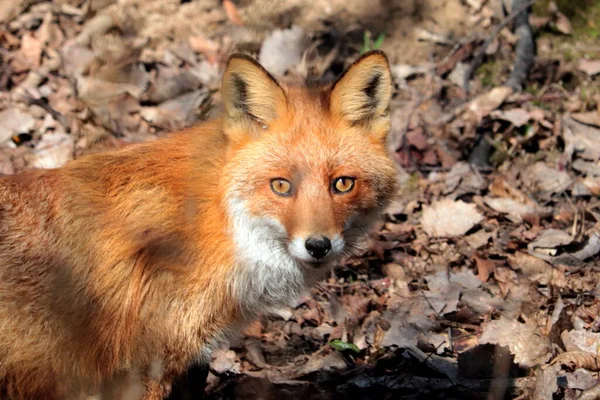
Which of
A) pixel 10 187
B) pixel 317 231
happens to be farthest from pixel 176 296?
pixel 10 187

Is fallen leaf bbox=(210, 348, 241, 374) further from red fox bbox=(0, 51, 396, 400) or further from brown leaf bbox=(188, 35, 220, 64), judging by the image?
brown leaf bbox=(188, 35, 220, 64)

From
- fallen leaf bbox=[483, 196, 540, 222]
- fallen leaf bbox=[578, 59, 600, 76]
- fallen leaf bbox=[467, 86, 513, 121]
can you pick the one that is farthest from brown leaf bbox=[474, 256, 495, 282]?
fallen leaf bbox=[578, 59, 600, 76]

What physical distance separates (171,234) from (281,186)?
69cm

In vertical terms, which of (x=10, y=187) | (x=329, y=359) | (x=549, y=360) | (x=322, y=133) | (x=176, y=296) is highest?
(x=322, y=133)

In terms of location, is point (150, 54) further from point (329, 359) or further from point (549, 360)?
point (549, 360)

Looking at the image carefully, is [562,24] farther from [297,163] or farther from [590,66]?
[297,163]

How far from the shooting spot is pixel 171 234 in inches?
155

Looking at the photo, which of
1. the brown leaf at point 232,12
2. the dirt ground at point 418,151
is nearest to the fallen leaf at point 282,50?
the dirt ground at point 418,151

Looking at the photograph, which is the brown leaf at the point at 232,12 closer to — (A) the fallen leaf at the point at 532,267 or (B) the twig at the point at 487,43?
(B) the twig at the point at 487,43

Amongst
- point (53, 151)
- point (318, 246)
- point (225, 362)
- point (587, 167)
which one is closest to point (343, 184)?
point (318, 246)

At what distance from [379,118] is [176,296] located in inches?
66.8

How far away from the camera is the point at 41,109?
24.3 ft

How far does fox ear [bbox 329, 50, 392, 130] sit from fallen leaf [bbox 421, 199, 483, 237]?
2.13 meters

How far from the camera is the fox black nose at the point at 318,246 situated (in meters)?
3.71
